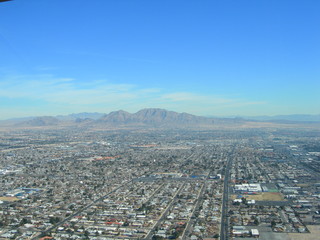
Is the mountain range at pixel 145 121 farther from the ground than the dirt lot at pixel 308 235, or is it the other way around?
the mountain range at pixel 145 121

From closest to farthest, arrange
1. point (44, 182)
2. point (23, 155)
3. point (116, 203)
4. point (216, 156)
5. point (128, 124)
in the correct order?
point (116, 203)
point (44, 182)
point (216, 156)
point (23, 155)
point (128, 124)

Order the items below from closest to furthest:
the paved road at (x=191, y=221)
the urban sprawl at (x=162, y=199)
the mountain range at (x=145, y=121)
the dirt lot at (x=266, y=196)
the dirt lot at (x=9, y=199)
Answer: the paved road at (x=191, y=221), the urban sprawl at (x=162, y=199), the dirt lot at (x=266, y=196), the dirt lot at (x=9, y=199), the mountain range at (x=145, y=121)

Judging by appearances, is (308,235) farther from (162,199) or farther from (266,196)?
(162,199)

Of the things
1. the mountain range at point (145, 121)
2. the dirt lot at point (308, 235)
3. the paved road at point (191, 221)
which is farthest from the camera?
the mountain range at point (145, 121)

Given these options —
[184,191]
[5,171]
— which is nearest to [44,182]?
[5,171]

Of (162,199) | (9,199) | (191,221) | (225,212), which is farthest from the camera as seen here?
(9,199)

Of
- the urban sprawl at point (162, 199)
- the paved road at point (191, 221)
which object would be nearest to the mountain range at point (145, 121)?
the urban sprawl at point (162, 199)

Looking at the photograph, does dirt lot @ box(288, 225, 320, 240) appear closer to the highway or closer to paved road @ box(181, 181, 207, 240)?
the highway

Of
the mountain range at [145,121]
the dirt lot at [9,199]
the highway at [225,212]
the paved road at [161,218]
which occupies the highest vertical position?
the mountain range at [145,121]

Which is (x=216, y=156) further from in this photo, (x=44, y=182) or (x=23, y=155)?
(x=23, y=155)

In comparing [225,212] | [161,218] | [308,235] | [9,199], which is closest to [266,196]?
[225,212]

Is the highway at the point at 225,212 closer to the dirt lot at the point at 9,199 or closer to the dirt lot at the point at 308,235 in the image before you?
the dirt lot at the point at 308,235
